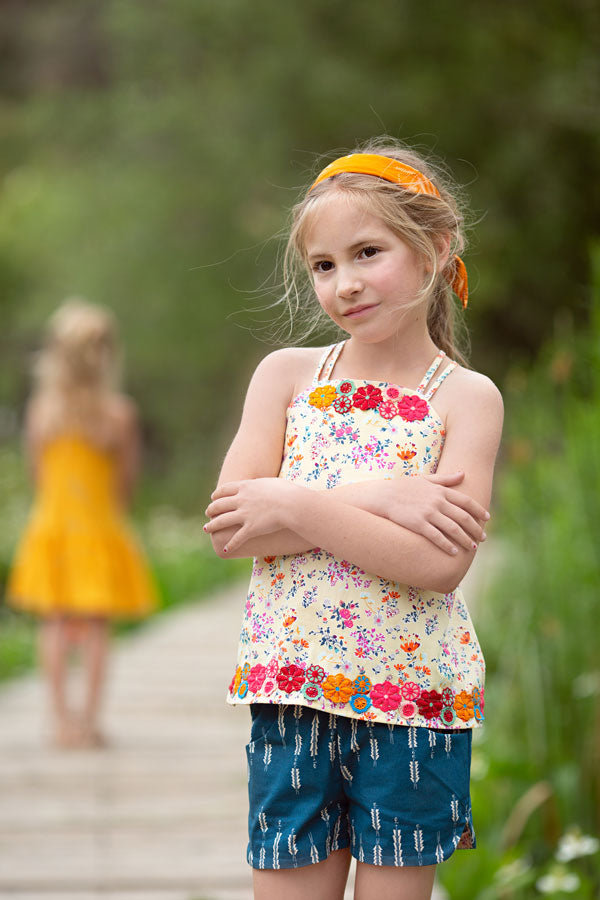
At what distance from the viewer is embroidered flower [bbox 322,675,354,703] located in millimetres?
1534

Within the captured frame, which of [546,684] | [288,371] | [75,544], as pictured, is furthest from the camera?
[75,544]

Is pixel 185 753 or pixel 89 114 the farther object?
pixel 89 114

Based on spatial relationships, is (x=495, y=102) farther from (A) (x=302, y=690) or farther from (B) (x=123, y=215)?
(A) (x=302, y=690)

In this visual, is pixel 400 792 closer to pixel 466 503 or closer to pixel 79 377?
pixel 466 503

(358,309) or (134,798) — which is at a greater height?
(358,309)

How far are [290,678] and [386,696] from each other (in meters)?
0.13

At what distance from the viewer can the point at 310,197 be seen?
64.6 inches

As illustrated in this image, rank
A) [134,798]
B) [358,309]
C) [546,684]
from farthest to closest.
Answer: [134,798] < [546,684] < [358,309]

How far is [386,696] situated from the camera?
1.54 metres

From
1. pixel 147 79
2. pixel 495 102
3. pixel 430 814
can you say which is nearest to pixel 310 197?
pixel 430 814

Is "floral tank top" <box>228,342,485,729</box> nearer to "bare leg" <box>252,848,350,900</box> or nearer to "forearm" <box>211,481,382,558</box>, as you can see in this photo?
"forearm" <box>211,481,382,558</box>

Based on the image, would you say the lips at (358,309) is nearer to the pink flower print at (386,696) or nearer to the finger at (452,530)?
the finger at (452,530)

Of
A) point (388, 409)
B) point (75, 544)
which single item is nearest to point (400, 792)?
point (388, 409)

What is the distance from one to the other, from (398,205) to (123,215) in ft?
48.0
